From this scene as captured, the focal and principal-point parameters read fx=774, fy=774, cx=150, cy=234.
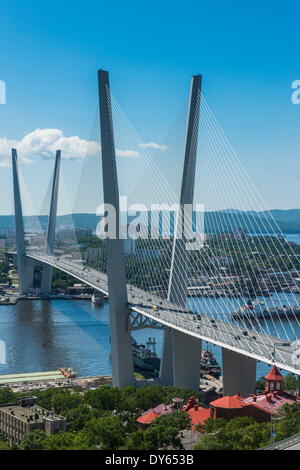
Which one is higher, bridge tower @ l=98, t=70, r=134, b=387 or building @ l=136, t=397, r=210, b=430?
bridge tower @ l=98, t=70, r=134, b=387

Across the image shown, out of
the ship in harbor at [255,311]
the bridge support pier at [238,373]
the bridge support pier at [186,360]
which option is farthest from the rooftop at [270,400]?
the bridge support pier at [186,360]

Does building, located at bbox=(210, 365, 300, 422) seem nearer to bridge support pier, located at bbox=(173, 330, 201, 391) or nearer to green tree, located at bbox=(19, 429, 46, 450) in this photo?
bridge support pier, located at bbox=(173, 330, 201, 391)

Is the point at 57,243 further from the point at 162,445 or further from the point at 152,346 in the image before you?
the point at 162,445

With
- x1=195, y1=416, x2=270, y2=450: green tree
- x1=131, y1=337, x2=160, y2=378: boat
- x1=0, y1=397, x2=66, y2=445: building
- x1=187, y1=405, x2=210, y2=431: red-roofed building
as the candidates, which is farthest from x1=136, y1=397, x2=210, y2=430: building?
x1=131, y1=337, x2=160, y2=378: boat

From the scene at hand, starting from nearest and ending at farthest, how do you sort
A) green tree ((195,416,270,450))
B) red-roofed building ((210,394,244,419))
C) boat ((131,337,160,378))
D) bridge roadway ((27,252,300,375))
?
green tree ((195,416,270,450)) < bridge roadway ((27,252,300,375)) < red-roofed building ((210,394,244,419)) < boat ((131,337,160,378))

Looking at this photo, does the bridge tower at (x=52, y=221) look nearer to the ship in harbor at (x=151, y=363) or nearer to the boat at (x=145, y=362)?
the ship in harbor at (x=151, y=363)
